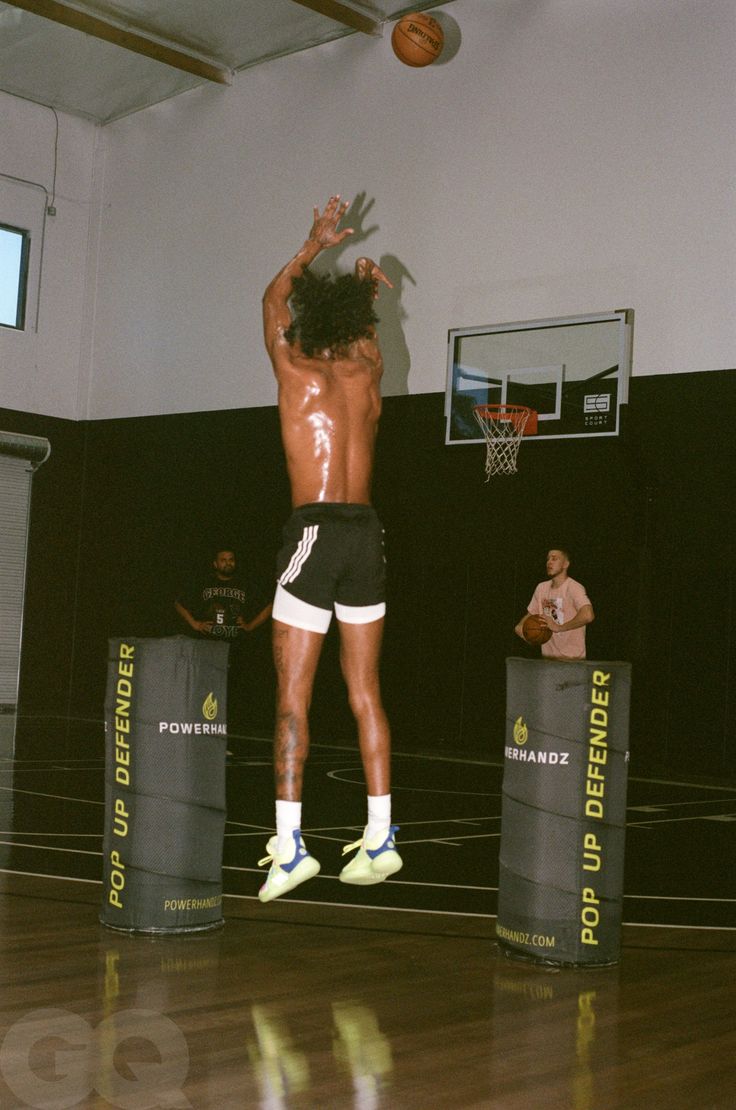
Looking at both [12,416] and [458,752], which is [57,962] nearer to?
[458,752]

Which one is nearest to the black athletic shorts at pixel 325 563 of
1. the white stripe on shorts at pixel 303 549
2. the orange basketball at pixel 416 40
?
the white stripe on shorts at pixel 303 549

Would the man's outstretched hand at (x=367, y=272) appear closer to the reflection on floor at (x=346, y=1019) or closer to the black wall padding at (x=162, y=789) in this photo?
the black wall padding at (x=162, y=789)

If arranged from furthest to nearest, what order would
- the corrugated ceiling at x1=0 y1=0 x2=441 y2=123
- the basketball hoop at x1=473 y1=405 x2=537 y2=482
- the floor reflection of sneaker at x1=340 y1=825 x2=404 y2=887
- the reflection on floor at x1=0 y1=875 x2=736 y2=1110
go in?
the corrugated ceiling at x1=0 y1=0 x2=441 y2=123 → the basketball hoop at x1=473 y1=405 x2=537 y2=482 → the floor reflection of sneaker at x1=340 y1=825 x2=404 y2=887 → the reflection on floor at x1=0 y1=875 x2=736 y2=1110

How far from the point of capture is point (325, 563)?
4.60 m

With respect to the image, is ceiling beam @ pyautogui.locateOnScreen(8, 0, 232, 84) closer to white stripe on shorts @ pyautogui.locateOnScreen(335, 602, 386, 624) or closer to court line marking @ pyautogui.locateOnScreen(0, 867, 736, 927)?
white stripe on shorts @ pyautogui.locateOnScreen(335, 602, 386, 624)

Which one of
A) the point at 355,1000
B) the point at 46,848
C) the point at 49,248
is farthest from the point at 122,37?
the point at 355,1000

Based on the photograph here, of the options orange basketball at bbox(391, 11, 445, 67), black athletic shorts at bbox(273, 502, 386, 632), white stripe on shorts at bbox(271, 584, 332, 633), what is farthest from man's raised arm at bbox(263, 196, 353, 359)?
orange basketball at bbox(391, 11, 445, 67)

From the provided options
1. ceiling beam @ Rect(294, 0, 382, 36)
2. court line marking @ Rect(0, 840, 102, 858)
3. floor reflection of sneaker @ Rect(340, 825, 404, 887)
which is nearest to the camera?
floor reflection of sneaker @ Rect(340, 825, 404, 887)

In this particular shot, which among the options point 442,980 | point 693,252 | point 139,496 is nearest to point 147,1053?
point 442,980

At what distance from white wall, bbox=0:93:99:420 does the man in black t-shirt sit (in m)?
4.99

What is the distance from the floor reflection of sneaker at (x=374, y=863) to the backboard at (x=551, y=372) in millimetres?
7262

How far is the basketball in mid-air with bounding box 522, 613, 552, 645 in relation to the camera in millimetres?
9820

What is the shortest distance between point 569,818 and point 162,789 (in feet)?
4.45

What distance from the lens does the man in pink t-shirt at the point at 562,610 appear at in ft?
32.5
